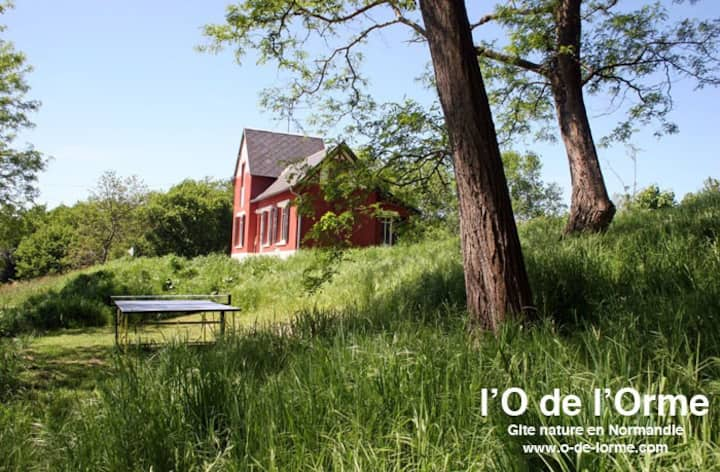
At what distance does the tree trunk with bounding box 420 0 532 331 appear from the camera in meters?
4.03

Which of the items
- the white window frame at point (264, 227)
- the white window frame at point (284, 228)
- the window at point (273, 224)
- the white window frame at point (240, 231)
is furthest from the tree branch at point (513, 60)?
the white window frame at point (240, 231)

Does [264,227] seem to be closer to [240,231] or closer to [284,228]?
[284,228]

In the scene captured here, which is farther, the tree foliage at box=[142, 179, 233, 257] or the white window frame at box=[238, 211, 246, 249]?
the tree foliage at box=[142, 179, 233, 257]

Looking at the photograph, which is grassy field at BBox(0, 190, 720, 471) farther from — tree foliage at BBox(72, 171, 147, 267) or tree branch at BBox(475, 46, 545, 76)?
tree foliage at BBox(72, 171, 147, 267)

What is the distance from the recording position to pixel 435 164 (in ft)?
24.0

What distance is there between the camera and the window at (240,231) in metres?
31.7

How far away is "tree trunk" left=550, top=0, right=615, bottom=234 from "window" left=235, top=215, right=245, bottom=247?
2512cm

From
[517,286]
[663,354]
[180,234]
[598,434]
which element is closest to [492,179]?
[517,286]

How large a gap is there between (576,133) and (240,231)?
1040 inches

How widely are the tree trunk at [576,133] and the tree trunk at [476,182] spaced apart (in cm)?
413

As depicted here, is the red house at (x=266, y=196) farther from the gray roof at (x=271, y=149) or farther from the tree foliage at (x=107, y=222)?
the tree foliage at (x=107, y=222)

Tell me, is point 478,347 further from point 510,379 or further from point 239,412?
point 239,412

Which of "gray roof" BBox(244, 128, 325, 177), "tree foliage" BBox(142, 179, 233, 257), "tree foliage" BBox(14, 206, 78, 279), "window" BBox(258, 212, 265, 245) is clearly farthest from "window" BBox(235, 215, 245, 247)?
"tree foliage" BBox(14, 206, 78, 279)

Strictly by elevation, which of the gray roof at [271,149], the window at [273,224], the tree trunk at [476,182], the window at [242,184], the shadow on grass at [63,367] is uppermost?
the gray roof at [271,149]
